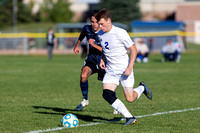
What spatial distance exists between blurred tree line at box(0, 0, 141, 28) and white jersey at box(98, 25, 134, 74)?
156 feet

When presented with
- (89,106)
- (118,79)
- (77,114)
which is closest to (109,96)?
(118,79)

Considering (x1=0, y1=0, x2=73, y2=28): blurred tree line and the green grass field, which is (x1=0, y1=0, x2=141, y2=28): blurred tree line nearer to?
(x1=0, y1=0, x2=73, y2=28): blurred tree line

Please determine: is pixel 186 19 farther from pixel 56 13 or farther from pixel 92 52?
pixel 92 52

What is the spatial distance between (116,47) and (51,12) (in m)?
57.7

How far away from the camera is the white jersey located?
6828mm

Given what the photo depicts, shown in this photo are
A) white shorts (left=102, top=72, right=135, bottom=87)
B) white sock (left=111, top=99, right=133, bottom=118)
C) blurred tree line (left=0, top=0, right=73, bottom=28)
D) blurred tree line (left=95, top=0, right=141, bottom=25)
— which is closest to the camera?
white sock (left=111, top=99, right=133, bottom=118)

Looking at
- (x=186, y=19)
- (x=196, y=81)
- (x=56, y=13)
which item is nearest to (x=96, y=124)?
(x=196, y=81)

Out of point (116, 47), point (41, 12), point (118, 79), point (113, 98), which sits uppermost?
point (116, 47)

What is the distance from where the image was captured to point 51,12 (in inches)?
2501

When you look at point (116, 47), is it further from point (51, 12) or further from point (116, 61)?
point (51, 12)

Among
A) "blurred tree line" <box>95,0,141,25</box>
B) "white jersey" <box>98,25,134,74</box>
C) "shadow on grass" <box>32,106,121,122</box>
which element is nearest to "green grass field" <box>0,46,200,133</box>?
"shadow on grass" <box>32,106,121,122</box>

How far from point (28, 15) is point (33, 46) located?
28.7 meters

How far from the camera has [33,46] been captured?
129 feet

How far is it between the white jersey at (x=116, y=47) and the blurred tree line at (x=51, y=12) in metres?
47.5
